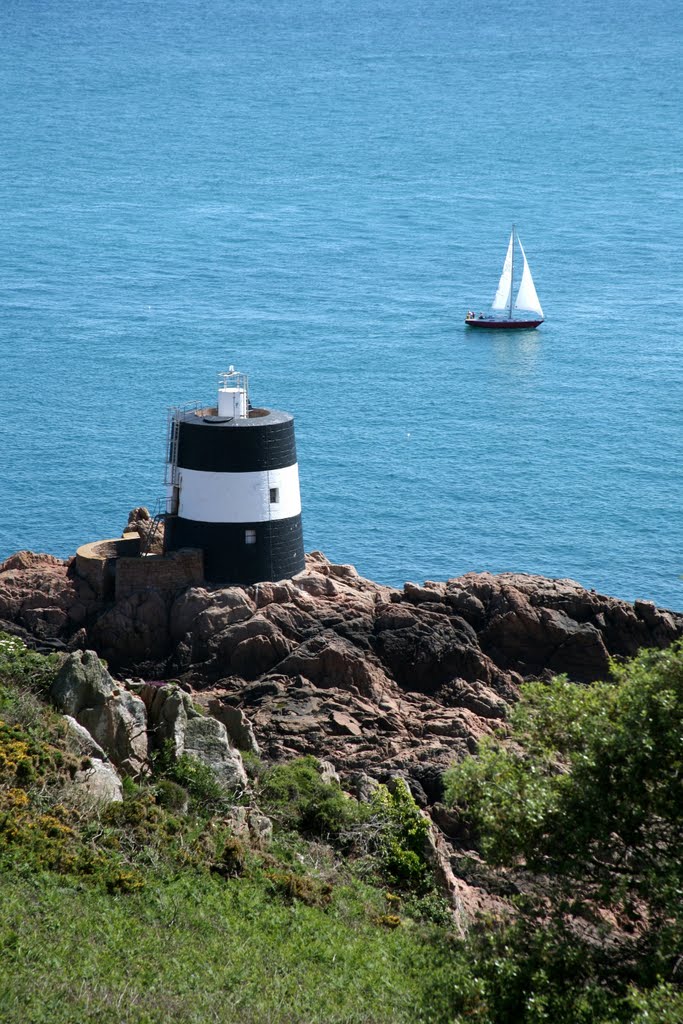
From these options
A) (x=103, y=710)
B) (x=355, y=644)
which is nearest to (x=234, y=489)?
(x=355, y=644)

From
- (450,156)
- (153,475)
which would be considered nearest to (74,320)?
Answer: (153,475)

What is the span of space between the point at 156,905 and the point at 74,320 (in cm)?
10726

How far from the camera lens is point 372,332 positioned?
444 feet

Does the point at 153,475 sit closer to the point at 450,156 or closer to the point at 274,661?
the point at 274,661

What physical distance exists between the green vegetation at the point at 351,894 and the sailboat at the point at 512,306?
110703mm

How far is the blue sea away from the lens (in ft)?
298

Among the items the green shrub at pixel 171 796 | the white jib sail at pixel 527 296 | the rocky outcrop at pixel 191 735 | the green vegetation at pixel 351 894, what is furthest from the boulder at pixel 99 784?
A: the white jib sail at pixel 527 296

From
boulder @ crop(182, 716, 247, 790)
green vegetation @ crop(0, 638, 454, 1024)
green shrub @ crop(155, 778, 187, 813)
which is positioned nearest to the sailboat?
boulder @ crop(182, 716, 247, 790)

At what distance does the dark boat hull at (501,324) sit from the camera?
464 feet

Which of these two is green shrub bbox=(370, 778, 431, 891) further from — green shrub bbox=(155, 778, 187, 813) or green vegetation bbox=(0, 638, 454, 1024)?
green shrub bbox=(155, 778, 187, 813)

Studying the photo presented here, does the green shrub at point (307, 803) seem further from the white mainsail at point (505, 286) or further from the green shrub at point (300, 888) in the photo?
the white mainsail at point (505, 286)

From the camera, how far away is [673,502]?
94.3 metres

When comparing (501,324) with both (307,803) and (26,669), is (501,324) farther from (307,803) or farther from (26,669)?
(26,669)

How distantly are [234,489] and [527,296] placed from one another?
99.1 metres
